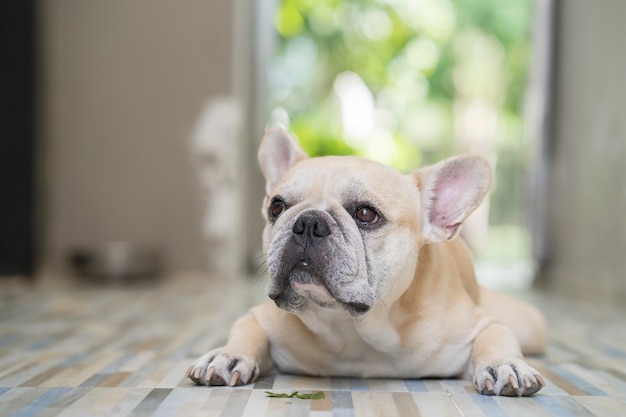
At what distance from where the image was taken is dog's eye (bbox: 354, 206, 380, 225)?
2.09 m

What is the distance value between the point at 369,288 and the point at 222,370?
0.45 meters

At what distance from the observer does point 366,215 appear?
2.09 meters

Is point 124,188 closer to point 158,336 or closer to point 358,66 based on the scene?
point 158,336

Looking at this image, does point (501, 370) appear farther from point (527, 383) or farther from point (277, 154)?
point (277, 154)

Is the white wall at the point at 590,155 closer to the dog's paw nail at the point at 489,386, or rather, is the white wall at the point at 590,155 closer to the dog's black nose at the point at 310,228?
the dog's paw nail at the point at 489,386

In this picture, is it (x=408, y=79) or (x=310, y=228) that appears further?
(x=408, y=79)

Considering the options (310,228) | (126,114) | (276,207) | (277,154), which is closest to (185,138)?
(126,114)

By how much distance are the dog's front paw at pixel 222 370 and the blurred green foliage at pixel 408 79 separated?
8.64 m

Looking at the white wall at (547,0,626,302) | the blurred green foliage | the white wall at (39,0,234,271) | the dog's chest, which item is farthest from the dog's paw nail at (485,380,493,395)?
the blurred green foliage

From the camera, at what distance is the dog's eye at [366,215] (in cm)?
209

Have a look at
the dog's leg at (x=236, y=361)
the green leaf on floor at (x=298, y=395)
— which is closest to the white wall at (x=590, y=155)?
the dog's leg at (x=236, y=361)

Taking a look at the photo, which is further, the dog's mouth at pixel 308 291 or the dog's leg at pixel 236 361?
the dog's leg at pixel 236 361

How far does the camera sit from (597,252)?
5.25 metres

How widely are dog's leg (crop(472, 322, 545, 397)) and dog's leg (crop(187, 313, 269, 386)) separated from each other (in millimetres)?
575
